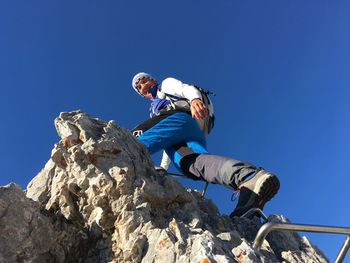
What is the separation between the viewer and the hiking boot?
284 inches

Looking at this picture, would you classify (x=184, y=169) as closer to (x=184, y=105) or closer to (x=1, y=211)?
(x=184, y=105)

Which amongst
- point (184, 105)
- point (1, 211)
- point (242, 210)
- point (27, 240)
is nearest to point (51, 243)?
point (27, 240)

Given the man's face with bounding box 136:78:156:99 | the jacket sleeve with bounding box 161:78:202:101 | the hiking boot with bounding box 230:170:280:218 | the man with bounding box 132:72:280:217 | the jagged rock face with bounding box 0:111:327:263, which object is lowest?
the jagged rock face with bounding box 0:111:327:263

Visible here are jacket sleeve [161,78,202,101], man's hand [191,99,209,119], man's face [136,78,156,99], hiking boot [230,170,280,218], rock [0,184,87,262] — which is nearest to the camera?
rock [0,184,87,262]

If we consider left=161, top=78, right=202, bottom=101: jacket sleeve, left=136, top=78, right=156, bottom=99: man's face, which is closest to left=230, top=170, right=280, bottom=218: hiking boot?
left=161, top=78, right=202, bottom=101: jacket sleeve

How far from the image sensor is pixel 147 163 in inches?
301

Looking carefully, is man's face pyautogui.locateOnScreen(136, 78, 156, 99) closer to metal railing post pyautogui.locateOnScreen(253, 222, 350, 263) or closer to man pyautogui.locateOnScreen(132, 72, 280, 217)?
man pyautogui.locateOnScreen(132, 72, 280, 217)

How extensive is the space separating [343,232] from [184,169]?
550 centimetres

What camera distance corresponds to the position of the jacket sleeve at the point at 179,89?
9525 millimetres

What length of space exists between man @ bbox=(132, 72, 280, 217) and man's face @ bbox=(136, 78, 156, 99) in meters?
0.51

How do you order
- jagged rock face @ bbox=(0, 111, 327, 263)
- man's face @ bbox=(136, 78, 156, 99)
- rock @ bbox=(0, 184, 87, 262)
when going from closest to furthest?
jagged rock face @ bbox=(0, 111, 327, 263) → rock @ bbox=(0, 184, 87, 262) → man's face @ bbox=(136, 78, 156, 99)

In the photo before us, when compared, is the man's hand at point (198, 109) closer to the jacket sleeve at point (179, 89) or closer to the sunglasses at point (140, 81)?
the jacket sleeve at point (179, 89)

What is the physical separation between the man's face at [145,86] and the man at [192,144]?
505mm

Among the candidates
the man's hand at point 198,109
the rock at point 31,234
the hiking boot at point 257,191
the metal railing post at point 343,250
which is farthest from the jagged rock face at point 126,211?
the man's hand at point 198,109
